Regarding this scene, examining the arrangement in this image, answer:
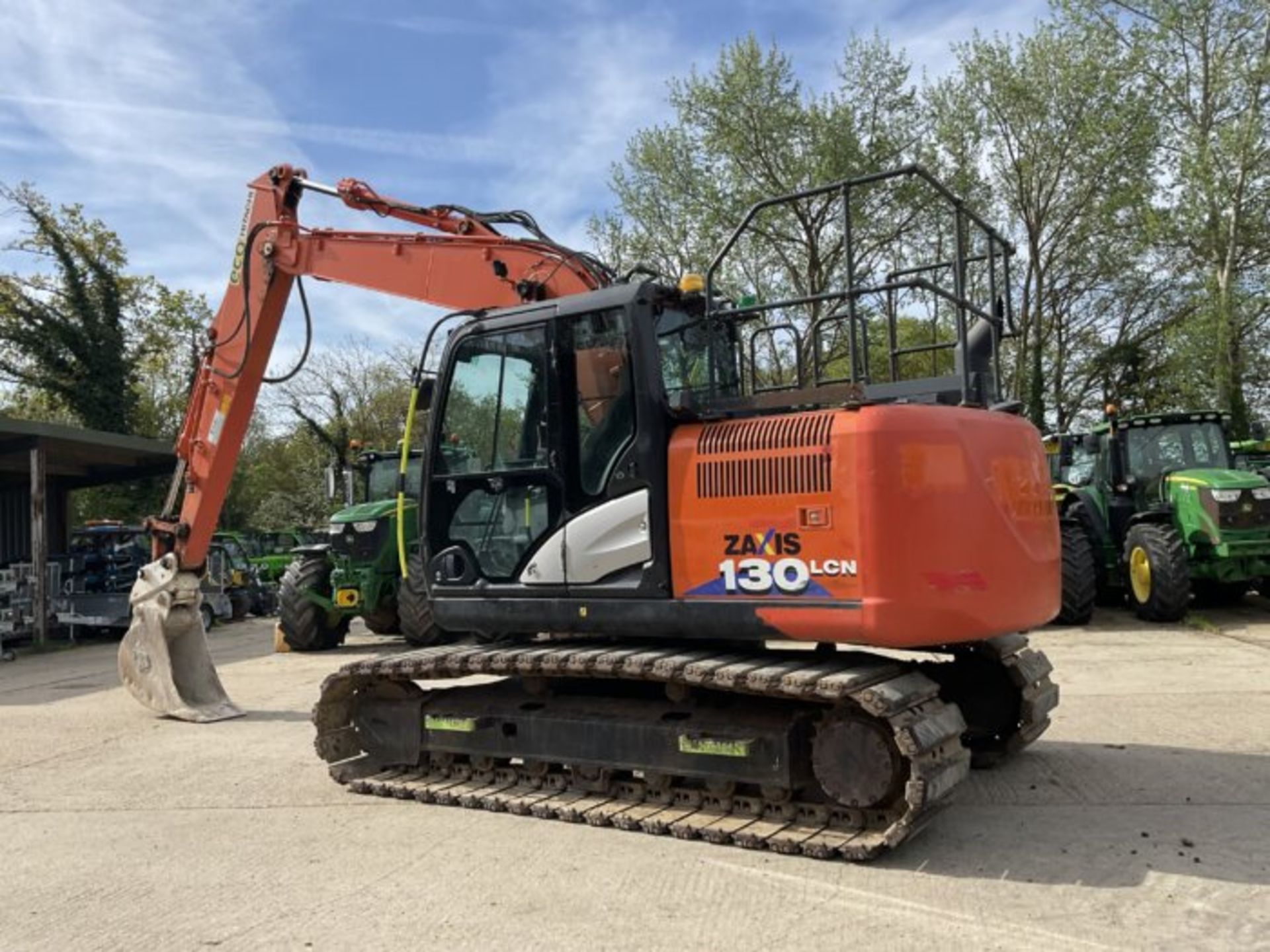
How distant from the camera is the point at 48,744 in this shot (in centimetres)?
822

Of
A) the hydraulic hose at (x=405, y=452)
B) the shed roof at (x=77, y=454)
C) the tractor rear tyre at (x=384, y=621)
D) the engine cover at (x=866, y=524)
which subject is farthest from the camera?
the shed roof at (x=77, y=454)

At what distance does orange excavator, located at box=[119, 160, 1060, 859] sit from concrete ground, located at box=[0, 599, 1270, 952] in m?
0.31

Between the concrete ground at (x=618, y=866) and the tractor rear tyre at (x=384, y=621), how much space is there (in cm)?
692

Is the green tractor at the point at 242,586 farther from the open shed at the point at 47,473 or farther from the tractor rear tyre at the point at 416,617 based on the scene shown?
the tractor rear tyre at the point at 416,617

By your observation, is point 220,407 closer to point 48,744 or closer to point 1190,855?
point 48,744

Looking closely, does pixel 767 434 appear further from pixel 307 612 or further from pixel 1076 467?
pixel 1076 467

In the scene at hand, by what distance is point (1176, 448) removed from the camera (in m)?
14.1

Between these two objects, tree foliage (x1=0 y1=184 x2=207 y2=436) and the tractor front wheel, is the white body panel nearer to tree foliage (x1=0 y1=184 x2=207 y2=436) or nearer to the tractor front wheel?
the tractor front wheel

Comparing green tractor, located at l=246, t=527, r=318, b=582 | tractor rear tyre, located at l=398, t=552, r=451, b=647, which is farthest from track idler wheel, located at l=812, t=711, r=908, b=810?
green tractor, located at l=246, t=527, r=318, b=582

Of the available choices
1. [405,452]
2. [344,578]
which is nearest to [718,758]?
[405,452]

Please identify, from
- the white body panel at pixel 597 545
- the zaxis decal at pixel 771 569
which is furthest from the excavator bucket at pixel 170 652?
the zaxis decal at pixel 771 569

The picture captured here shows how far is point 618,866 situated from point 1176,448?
1222 centimetres

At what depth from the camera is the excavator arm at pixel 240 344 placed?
24.3 feet

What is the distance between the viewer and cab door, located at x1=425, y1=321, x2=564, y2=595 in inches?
219
